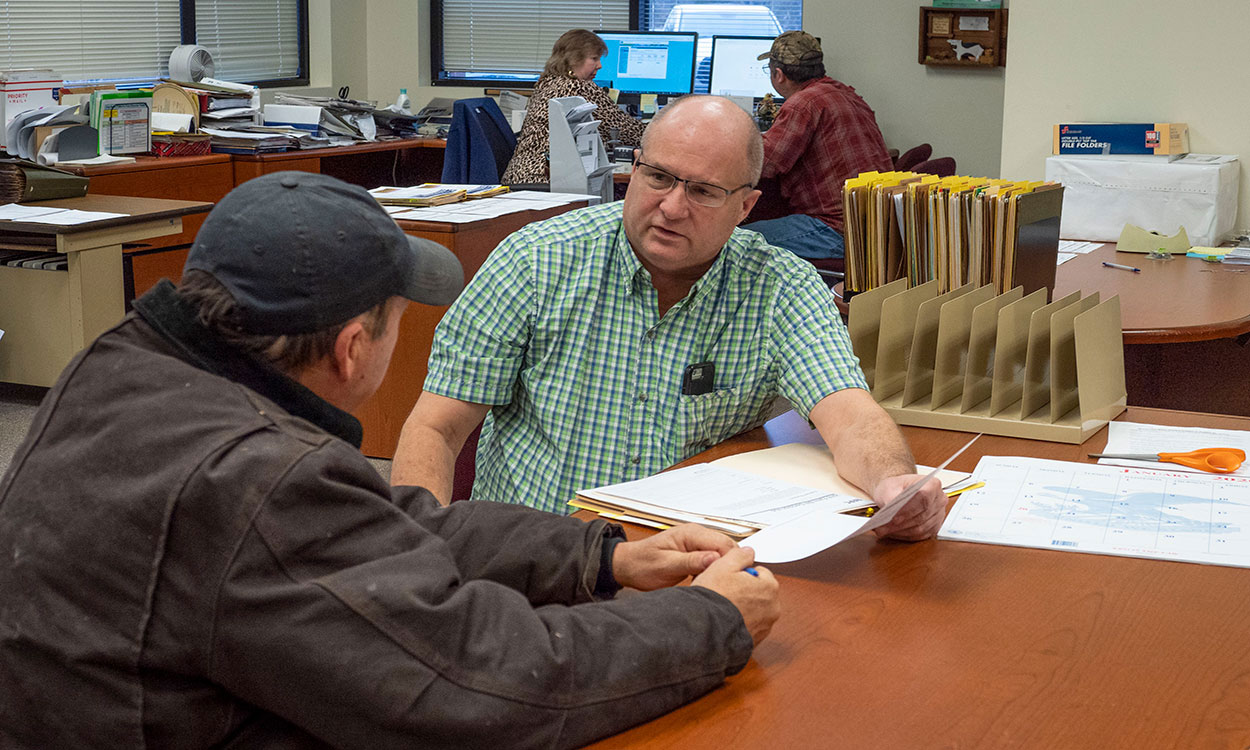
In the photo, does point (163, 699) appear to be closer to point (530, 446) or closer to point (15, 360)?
point (530, 446)

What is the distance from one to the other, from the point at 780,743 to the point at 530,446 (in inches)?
37.9

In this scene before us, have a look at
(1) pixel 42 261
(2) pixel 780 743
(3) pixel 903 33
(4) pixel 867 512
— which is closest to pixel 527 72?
(3) pixel 903 33

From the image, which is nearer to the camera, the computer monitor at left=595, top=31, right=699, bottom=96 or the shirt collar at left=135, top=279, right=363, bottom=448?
the shirt collar at left=135, top=279, right=363, bottom=448

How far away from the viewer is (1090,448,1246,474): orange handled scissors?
1599mm

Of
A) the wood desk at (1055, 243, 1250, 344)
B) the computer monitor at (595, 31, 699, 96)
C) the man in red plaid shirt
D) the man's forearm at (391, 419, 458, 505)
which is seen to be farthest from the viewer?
the computer monitor at (595, 31, 699, 96)

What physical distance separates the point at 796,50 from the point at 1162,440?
3610 millimetres

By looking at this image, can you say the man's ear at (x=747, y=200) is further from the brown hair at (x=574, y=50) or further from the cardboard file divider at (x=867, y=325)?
the brown hair at (x=574, y=50)

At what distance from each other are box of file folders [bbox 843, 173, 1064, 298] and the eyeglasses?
595 mm

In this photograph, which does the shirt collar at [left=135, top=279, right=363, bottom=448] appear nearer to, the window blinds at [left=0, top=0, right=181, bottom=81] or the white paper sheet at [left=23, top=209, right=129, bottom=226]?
the white paper sheet at [left=23, top=209, right=129, bottom=226]

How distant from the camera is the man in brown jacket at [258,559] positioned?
2.55ft

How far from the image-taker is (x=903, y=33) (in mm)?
6250

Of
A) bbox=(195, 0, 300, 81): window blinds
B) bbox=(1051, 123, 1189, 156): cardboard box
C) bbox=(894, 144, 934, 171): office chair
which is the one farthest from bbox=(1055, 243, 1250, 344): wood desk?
bbox=(195, 0, 300, 81): window blinds

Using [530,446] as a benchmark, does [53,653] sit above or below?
above

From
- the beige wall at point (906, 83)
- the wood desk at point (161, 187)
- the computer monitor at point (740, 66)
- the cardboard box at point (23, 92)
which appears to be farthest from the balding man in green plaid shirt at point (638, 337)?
the computer monitor at point (740, 66)
